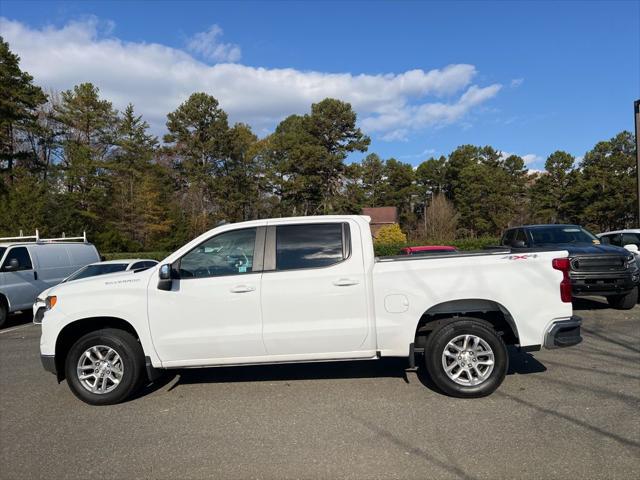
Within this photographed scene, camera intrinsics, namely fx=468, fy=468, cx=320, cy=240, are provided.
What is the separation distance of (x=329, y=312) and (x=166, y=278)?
5.66ft

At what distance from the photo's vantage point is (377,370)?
6.05 m

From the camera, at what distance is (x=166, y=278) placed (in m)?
4.84

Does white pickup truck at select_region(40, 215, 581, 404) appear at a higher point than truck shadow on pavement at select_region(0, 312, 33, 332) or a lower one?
higher

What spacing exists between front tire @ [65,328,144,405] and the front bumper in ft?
14.2

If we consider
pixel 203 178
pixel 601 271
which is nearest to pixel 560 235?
pixel 601 271

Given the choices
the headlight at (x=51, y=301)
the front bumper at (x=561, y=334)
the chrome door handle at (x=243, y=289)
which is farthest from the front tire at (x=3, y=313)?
the front bumper at (x=561, y=334)

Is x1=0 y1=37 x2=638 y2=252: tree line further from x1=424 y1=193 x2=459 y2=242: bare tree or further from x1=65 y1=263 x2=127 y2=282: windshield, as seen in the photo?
x1=65 y1=263 x2=127 y2=282: windshield

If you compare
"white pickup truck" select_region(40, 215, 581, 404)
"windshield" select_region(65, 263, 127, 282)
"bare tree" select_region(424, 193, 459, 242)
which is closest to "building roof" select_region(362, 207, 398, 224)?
"bare tree" select_region(424, 193, 459, 242)

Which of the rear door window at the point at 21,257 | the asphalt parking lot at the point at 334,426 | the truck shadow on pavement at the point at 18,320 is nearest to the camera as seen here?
the asphalt parking lot at the point at 334,426

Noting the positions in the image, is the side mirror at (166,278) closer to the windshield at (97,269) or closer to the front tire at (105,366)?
the front tire at (105,366)

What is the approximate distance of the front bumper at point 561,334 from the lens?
4859mm

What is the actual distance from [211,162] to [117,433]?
51.8 meters

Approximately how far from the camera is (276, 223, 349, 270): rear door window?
5023 mm

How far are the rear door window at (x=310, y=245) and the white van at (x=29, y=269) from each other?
868 centimetres
